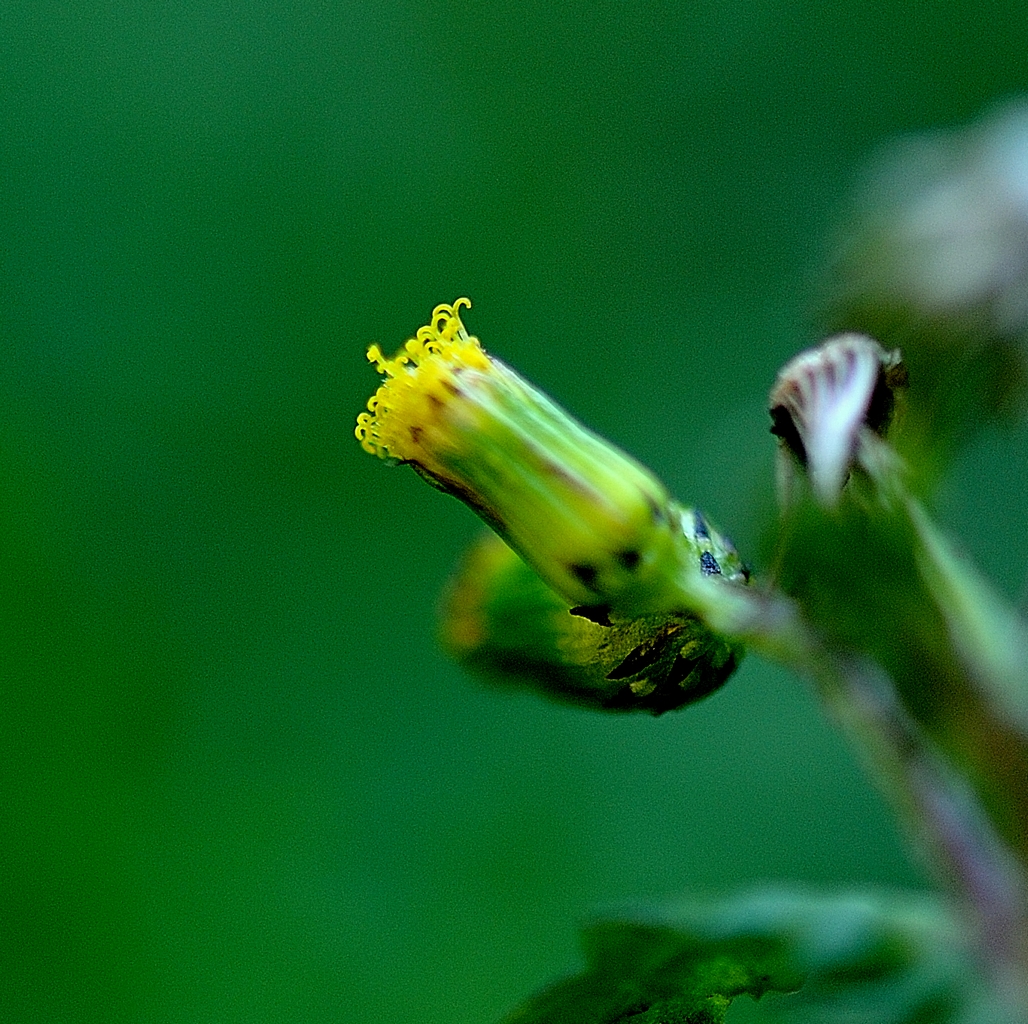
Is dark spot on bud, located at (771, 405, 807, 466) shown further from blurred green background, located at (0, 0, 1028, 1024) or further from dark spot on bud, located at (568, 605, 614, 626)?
blurred green background, located at (0, 0, 1028, 1024)

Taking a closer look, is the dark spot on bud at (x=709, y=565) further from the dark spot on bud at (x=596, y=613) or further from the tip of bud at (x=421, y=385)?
the tip of bud at (x=421, y=385)

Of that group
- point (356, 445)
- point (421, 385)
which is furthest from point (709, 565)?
point (356, 445)

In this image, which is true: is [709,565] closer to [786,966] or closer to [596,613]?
[596,613]

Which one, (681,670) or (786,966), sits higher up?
(681,670)

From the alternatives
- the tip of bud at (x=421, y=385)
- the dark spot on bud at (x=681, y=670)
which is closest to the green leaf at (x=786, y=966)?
the dark spot on bud at (x=681, y=670)

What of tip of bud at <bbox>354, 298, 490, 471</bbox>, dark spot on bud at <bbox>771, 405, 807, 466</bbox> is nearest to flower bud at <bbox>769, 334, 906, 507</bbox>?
dark spot on bud at <bbox>771, 405, 807, 466</bbox>

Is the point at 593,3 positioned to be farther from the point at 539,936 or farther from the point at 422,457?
the point at 422,457
